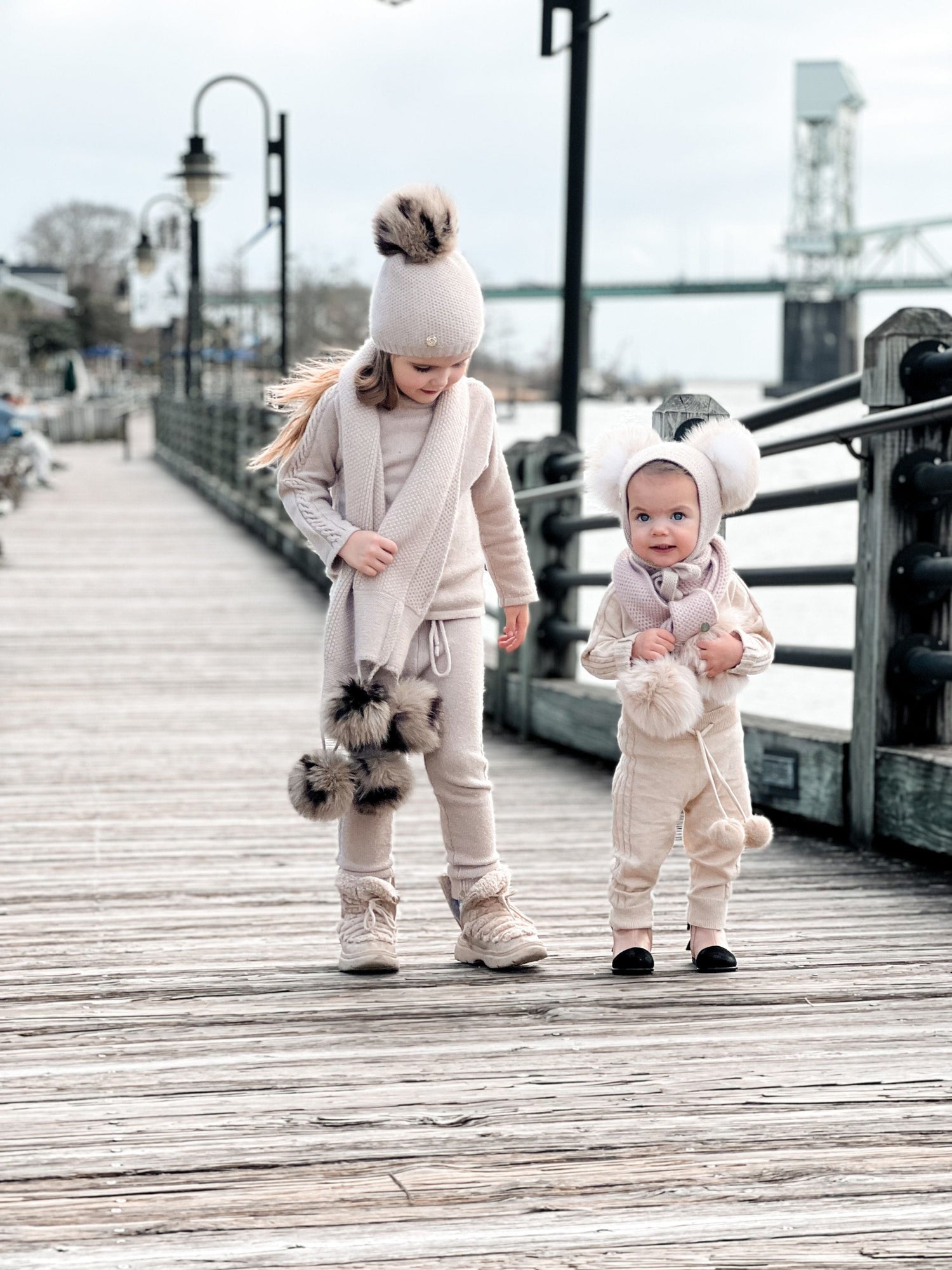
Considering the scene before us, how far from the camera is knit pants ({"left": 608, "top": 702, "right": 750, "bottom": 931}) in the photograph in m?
3.16

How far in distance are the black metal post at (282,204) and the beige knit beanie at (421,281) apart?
40.1ft

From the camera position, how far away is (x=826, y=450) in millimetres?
53625

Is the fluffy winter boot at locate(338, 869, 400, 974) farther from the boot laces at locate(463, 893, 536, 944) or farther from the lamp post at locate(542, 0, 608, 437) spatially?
the lamp post at locate(542, 0, 608, 437)

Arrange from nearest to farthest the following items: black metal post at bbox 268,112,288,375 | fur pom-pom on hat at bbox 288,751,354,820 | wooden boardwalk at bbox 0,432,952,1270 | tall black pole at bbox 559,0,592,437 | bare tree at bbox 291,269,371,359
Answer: wooden boardwalk at bbox 0,432,952,1270 → fur pom-pom on hat at bbox 288,751,354,820 → tall black pole at bbox 559,0,592,437 → black metal post at bbox 268,112,288,375 → bare tree at bbox 291,269,371,359

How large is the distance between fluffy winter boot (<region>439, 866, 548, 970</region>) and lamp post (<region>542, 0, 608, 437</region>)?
13.1 ft

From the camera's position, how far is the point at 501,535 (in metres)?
3.40

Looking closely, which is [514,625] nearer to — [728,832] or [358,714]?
[358,714]

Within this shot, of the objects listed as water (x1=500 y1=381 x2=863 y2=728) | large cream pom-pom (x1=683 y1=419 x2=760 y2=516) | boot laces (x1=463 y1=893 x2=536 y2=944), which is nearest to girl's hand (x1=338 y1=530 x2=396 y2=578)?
large cream pom-pom (x1=683 y1=419 x2=760 y2=516)

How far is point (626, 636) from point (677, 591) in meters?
0.13

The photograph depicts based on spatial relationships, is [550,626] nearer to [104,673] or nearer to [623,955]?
[104,673]

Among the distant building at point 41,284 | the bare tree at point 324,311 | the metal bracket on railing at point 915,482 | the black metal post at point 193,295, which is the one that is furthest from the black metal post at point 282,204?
the distant building at point 41,284

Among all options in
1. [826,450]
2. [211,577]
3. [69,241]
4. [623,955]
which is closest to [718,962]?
[623,955]

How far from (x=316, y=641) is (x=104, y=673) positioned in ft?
5.79

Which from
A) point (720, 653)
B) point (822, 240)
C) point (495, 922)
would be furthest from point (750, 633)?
point (822, 240)
